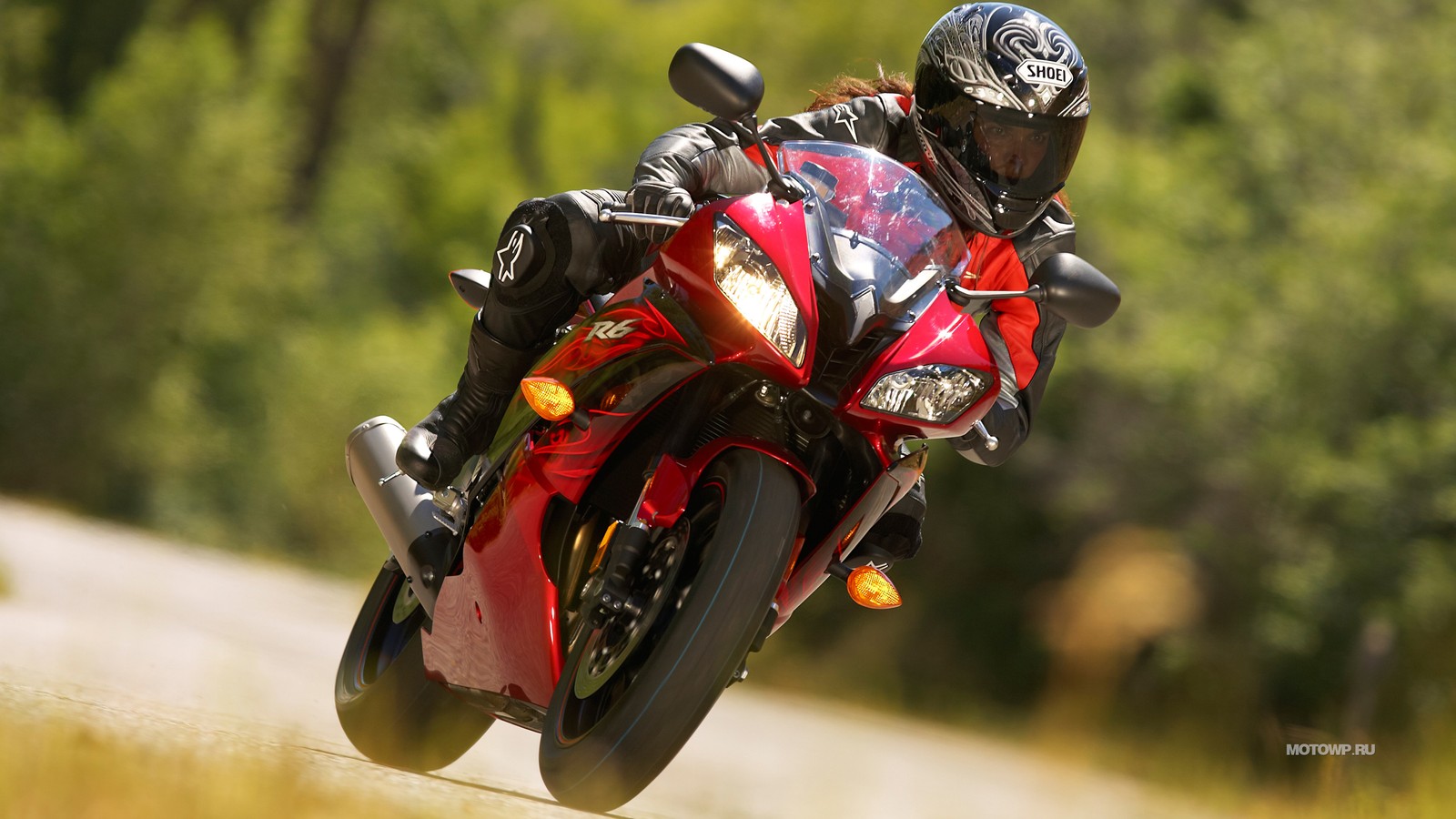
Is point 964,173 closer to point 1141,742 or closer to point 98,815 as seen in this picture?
point 98,815

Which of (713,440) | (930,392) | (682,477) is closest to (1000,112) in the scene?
(930,392)

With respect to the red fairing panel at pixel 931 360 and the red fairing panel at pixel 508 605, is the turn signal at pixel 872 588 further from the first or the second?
the red fairing panel at pixel 508 605

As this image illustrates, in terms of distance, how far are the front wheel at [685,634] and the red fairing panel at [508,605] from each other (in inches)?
9.6

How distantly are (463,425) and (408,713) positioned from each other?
0.78 meters

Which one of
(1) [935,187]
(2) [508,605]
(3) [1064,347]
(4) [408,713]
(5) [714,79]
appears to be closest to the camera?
(5) [714,79]

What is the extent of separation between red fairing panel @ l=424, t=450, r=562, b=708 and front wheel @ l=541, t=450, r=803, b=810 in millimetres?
245

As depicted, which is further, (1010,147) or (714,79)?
(1010,147)

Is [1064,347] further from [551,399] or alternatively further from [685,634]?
[685,634]

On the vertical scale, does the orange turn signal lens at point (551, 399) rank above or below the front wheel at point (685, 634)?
above

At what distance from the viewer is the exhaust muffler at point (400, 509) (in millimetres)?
4020

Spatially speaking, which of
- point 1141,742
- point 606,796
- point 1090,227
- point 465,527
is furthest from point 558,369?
point 1090,227

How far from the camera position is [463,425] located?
414 cm

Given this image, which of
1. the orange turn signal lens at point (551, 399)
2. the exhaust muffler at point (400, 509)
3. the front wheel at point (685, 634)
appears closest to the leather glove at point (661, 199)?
the orange turn signal lens at point (551, 399)

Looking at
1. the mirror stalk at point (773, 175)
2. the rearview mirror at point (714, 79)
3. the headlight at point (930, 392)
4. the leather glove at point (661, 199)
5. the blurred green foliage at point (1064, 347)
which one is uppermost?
the rearview mirror at point (714, 79)
